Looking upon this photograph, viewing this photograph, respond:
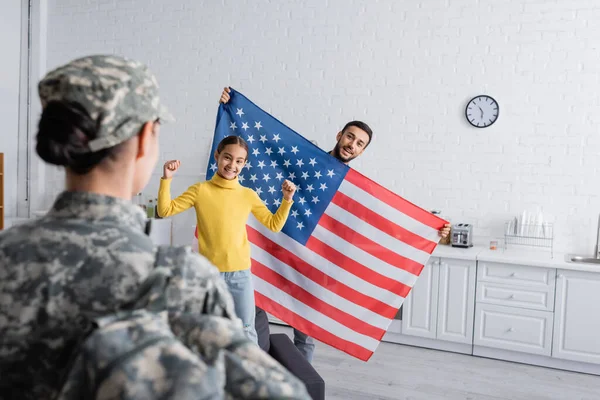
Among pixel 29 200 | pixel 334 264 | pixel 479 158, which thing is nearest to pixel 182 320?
pixel 334 264

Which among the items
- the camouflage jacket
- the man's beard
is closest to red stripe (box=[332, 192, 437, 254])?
the man's beard

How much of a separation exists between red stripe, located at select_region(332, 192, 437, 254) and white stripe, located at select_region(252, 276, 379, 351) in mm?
567

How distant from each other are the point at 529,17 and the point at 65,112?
428 centimetres

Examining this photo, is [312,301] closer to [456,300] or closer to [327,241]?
[327,241]

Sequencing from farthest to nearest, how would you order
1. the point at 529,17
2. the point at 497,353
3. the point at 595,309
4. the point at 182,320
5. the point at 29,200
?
the point at 29,200
the point at 529,17
the point at 497,353
the point at 595,309
the point at 182,320

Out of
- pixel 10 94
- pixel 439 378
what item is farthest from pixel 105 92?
pixel 10 94

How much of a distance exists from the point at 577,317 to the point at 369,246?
5.64 feet

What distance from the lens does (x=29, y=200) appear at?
584 cm

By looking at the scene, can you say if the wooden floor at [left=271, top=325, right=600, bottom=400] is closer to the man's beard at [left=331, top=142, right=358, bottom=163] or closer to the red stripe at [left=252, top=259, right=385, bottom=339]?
the red stripe at [left=252, top=259, right=385, bottom=339]

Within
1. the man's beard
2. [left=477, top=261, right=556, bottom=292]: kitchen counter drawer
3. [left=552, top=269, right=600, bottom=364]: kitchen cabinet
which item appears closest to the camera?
the man's beard

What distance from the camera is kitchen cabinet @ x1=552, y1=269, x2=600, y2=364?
3780 millimetres

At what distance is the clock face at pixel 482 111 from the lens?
448cm

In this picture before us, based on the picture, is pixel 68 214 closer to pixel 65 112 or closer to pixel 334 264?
pixel 65 112

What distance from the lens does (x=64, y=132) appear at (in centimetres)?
81
